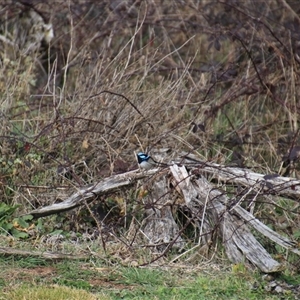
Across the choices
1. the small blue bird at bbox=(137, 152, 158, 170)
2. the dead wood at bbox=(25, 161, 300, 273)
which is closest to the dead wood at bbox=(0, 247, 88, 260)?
the dead wood at bbox=(25, 161, 300, 273)

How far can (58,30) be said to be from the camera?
33.1 feet

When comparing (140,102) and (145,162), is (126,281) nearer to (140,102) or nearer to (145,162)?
(145,162)

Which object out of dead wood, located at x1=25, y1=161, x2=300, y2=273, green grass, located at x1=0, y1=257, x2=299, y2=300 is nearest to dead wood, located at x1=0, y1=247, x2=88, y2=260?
green grass, located at x1=0, y1=257, x2=299, y2=300

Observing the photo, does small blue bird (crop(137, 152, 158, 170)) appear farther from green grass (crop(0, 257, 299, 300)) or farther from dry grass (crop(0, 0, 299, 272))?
green grass (crop(0, 257, 299, 300))

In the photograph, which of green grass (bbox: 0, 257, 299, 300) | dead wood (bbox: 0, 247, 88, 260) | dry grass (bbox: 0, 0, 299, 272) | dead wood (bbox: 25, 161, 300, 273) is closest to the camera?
green grass (bbox: 0, 257, 299, 300)

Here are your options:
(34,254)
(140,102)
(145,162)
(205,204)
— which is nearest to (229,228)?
(205,204)

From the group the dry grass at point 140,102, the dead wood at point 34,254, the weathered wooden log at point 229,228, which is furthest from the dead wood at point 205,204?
the dead wood at point 34,254

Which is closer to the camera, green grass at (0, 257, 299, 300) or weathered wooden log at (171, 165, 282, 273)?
green grass at (0, 257, 299, 300)

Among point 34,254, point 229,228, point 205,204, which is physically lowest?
point 34,254

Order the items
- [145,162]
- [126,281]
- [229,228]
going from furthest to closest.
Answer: [145,162], [229,228], [126,281]

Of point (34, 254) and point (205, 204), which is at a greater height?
point (205, 204)

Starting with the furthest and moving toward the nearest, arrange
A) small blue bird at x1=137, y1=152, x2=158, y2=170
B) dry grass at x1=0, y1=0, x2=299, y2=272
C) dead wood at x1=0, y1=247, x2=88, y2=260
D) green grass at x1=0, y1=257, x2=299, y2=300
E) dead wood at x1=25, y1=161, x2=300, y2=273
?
1. dry grass at x1=0, y1=0, x2=299, y2=272
2. small blue bird at x1=137, y1=152, x2=158, y2=170
3. dead wood at x1=25, y1=161, x2=300, y2=273
4. dead wood at x1=0, y1=247, x2=88, y2=260
5. green grass at x1=0, y1=257, x2=299, y2=300

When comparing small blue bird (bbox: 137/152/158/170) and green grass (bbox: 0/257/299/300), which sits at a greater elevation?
small blue bird (bbox: 137/152/158/170)

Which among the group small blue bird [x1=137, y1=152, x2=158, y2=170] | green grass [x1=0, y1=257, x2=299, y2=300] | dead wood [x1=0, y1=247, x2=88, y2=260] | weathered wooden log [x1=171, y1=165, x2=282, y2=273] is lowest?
dead wood [x1=0, y1=247, x2=88, y2=260]
